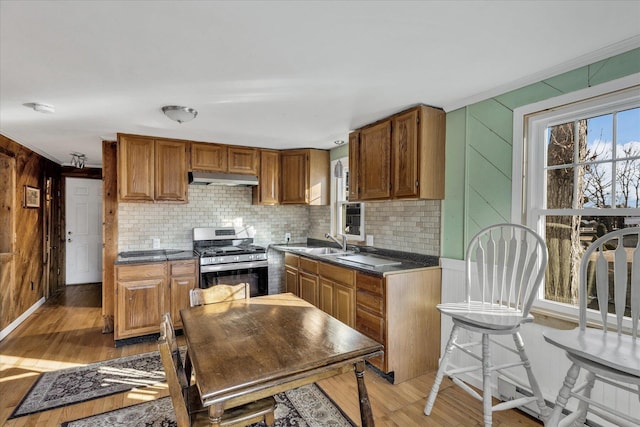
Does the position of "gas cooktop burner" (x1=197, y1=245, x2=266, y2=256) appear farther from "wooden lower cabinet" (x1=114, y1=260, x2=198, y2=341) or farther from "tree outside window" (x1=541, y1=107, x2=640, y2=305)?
"tree outside window" (x1=541, y1=107, x2=640, y2=305)

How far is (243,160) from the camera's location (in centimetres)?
407

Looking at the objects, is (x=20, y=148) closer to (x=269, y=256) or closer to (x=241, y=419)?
(x=269, y=256)

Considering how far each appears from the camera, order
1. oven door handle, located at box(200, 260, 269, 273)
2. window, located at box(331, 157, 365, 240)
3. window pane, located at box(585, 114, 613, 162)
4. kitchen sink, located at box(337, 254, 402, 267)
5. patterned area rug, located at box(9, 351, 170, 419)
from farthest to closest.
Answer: window, located at box(331, 157, 365, 240)
oven door handle, located at box(200, 260, 269, 273)
kitchen sink, located at box(337, 254, 402, 267)
patterned area rug, located at box(9, 351, 170, 419)
window pane, located at box(585, 114, 613, 162)

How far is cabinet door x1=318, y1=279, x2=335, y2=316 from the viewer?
123 inches

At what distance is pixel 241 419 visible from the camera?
1.44m

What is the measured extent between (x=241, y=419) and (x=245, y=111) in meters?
2.21

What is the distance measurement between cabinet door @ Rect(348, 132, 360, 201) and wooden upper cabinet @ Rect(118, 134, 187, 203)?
1.90 meters

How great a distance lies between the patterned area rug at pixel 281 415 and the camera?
206cm

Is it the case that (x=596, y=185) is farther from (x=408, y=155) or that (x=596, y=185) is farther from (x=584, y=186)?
(x=408, y=155)

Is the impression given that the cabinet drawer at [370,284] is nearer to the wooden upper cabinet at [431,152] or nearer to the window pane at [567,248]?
the wooden upper cabinet at [431,152]

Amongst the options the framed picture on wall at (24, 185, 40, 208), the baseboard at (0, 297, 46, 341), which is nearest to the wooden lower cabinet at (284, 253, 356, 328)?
the baseboard at (0, 297, 46, 341)

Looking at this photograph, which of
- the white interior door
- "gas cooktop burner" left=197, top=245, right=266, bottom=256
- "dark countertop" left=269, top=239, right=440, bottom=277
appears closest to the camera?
"dark countertop" left=269, top=239, right=440, bottom=277

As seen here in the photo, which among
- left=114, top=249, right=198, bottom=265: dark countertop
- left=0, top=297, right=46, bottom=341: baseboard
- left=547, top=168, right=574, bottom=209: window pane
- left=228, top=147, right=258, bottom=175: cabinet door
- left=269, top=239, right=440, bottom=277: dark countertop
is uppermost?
left=228, top=147, right=258, bottom=175: cabinet door

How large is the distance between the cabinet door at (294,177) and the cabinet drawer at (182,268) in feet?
4.64
